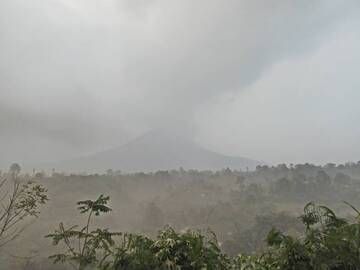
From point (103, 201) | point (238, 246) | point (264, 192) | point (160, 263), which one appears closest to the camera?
point (160, 263)

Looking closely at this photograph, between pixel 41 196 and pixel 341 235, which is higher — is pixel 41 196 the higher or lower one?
the higher one

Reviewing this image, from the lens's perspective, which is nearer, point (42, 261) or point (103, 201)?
point (103, 201)

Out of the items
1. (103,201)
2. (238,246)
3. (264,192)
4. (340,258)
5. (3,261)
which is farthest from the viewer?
(264,192)

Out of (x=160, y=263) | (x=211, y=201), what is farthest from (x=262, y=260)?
(x=211, y=201)

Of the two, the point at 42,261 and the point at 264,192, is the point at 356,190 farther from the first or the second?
the point at 42,261

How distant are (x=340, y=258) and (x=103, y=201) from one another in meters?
3.98

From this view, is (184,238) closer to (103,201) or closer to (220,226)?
(103,201)

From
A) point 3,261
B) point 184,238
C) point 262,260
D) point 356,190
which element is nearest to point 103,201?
point 184,238

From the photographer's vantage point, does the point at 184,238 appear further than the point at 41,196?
No

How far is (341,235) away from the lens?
4.07 m

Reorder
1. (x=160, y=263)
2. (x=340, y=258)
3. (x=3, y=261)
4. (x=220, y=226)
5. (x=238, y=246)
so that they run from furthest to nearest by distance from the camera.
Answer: (x=220, y=226) → (x=3, y=261) → (x=238, y=246) → (x=160, y=263) → (x=340, y=258)

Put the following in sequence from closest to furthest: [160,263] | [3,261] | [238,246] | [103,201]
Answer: [160,263] → [103,201] → [238,246] → [3,261]

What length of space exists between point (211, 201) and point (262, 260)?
196760 millimetres

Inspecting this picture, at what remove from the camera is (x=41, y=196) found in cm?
942
